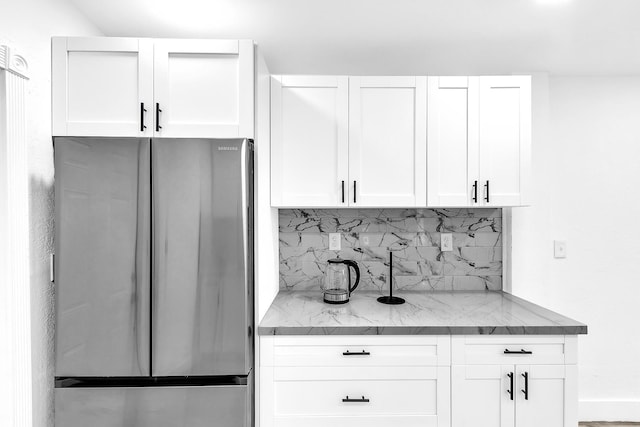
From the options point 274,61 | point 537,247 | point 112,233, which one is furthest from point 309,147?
point 537,247

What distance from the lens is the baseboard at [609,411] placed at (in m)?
2.56

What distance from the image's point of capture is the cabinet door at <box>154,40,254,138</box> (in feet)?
5.36

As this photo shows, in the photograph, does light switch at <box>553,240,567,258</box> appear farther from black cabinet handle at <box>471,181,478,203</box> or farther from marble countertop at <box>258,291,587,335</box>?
black cabinet handle at <box>471,181,478,203</box>

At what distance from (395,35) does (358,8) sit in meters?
0.36

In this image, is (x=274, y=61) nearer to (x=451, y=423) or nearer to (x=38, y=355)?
(x=38, y=355)

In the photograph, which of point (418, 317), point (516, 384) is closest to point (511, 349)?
point (516, 384)

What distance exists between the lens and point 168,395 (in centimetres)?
156

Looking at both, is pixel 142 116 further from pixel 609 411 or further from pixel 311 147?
pixel 609 411

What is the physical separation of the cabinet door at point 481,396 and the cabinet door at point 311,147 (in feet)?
3.49

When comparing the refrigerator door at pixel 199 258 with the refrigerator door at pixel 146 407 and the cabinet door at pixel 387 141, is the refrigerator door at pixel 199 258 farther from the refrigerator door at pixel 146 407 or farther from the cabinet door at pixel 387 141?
the cabinet door at pixel 387 141

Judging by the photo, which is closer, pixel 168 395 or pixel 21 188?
pixel 21 188

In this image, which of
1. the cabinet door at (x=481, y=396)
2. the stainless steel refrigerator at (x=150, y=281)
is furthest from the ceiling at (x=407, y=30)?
the cabinet door at (x=481, y=396)

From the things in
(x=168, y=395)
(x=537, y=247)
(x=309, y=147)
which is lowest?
(x=168, y=395)

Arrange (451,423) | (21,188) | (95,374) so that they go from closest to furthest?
(21,188)
(95,374)
(451,423)
